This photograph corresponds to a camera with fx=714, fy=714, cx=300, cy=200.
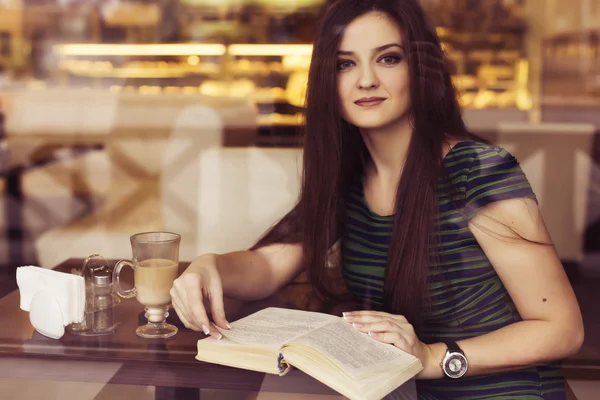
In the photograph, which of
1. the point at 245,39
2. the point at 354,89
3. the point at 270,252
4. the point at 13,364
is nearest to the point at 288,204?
the point at 270,252

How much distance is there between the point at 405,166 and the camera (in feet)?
4.34

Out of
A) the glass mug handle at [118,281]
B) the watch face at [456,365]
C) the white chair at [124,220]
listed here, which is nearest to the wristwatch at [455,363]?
the watch face at [456,365]

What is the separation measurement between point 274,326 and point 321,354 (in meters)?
0.15

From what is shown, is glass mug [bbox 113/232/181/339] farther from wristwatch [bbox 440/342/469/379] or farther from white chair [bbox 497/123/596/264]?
white chair [bbox 497/123/596/264]

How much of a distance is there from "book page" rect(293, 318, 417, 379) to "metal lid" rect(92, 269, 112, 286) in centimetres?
38

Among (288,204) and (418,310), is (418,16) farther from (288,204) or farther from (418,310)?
(288,204)

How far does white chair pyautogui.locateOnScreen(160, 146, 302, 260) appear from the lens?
2096 millimetres

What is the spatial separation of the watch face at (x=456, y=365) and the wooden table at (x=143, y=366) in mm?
60

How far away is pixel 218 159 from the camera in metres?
2.23

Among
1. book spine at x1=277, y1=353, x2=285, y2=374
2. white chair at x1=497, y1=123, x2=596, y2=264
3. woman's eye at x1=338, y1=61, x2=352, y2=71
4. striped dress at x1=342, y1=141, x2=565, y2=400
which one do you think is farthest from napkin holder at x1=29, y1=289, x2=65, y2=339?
white chair at x1=497, y1=123, x2=596, y2=264

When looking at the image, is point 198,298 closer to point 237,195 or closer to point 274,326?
point 274,326

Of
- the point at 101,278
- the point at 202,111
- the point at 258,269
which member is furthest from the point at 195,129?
the point at 101,278

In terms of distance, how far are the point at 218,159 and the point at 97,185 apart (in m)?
1.97

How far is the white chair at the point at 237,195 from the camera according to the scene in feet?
6.88
